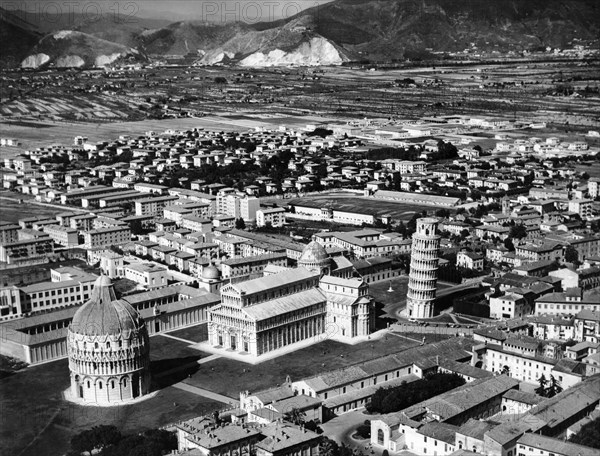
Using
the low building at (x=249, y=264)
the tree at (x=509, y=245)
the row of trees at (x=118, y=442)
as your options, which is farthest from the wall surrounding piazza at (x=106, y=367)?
the tree at (x=509, y=245)

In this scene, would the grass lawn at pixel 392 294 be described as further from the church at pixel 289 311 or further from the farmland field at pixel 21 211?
the farmland field at pixel 21 211

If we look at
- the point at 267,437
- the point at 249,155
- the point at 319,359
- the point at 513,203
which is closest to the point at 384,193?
the point at 513,203

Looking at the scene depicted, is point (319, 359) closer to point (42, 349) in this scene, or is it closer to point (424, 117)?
point (42, 349)

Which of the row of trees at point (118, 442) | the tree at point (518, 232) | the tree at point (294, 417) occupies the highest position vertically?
the tree at point (518, 232)

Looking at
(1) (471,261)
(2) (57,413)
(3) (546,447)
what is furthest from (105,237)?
(3) (546,447)

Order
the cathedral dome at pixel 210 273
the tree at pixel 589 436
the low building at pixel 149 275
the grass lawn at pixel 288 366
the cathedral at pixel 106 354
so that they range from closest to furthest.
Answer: the tree at pixel 589 436
the cathedral at pixel 106 354
the grass lawn at pixel 288 366
the cathedral dome at pixel 210 273
the low building at pixel 149 275

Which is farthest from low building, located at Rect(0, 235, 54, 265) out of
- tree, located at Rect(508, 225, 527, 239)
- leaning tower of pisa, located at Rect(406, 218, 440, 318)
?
tree, located at Rect(508, 225, 527, 239)

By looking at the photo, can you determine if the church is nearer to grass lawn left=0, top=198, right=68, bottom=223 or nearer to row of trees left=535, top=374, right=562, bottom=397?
row of trees left=535, top=374, right=562, bottom=397

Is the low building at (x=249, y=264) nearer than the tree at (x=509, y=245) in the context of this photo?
Yes
